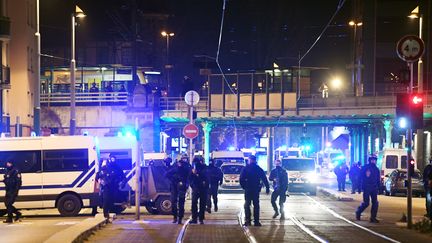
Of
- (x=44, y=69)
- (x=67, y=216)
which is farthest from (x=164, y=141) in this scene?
(x=67, y=216)

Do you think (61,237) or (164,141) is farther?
(164,141)

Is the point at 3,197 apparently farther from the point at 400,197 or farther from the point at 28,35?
the point at 28,35

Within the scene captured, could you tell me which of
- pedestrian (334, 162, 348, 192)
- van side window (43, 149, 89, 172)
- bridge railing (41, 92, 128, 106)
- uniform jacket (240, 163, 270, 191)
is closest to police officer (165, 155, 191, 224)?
uniform jacket (240, 163, 270, 191)

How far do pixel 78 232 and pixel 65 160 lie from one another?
373 inches

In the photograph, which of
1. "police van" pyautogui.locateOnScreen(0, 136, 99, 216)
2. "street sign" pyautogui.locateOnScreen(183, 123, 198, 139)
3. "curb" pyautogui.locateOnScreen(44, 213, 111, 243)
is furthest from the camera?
"street sign" pyautogui.locateOnScreen(183, 123, 198, 139)

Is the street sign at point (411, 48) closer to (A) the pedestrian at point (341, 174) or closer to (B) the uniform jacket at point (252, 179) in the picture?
(B) the uniform jacket at point (252, 179)

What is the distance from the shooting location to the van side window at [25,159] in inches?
936

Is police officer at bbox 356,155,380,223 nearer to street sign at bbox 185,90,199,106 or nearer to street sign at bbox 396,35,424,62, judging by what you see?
street sign at bbox 396,35,424,62

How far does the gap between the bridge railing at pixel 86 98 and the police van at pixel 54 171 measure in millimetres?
28969

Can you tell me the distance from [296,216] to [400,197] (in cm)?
1640

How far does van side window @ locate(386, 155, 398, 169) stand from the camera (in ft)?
138

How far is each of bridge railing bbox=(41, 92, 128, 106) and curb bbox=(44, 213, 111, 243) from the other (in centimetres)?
3564

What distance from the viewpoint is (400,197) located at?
123 ft

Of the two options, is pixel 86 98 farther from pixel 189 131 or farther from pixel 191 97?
pixel 191 97
